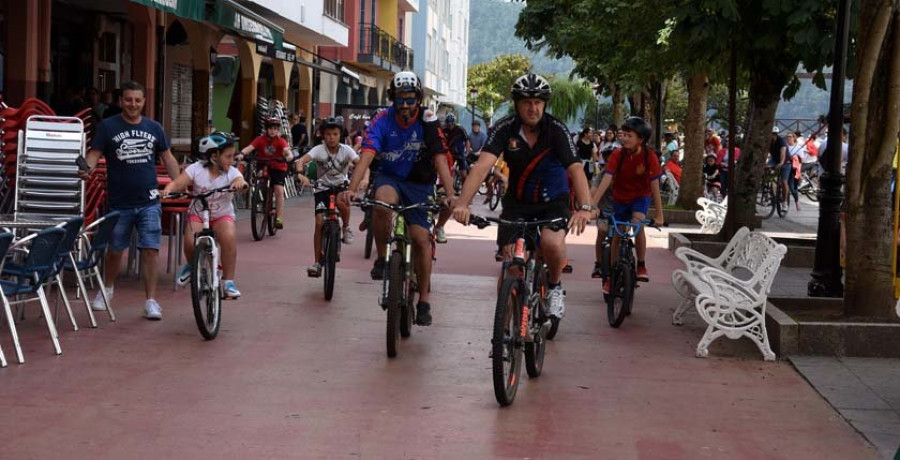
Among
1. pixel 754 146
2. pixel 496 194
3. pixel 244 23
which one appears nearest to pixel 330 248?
pixel 754 146

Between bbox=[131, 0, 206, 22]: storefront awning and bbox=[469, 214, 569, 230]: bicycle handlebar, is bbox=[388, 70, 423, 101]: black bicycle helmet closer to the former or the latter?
bbox=[469, 214, 569, 230]: bicycle handlebar

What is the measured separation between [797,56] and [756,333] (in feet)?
14.8

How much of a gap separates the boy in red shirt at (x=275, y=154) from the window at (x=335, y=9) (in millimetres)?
18653

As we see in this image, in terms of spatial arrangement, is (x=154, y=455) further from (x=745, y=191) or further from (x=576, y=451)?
(x=745, y=191)

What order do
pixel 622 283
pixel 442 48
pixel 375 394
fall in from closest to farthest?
pixel 375 394 < pixel 622 283 < pixel 442 48

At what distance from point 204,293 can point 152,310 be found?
3.26 feet

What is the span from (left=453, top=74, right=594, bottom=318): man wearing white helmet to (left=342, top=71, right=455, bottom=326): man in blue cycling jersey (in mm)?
1031

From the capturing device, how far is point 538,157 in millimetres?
8305

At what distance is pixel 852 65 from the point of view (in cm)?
1219

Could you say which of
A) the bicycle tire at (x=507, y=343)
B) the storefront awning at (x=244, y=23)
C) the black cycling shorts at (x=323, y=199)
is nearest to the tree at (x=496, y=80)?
the storefront awning at (x=244, y=23)

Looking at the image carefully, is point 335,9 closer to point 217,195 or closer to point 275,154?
point 275,154

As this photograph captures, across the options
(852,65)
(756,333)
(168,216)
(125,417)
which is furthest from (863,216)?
(168,216)

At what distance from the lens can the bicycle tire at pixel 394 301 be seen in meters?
8.46

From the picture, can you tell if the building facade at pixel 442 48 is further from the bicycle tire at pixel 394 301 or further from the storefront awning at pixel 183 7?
the bicycle tire at pixel 394 301
